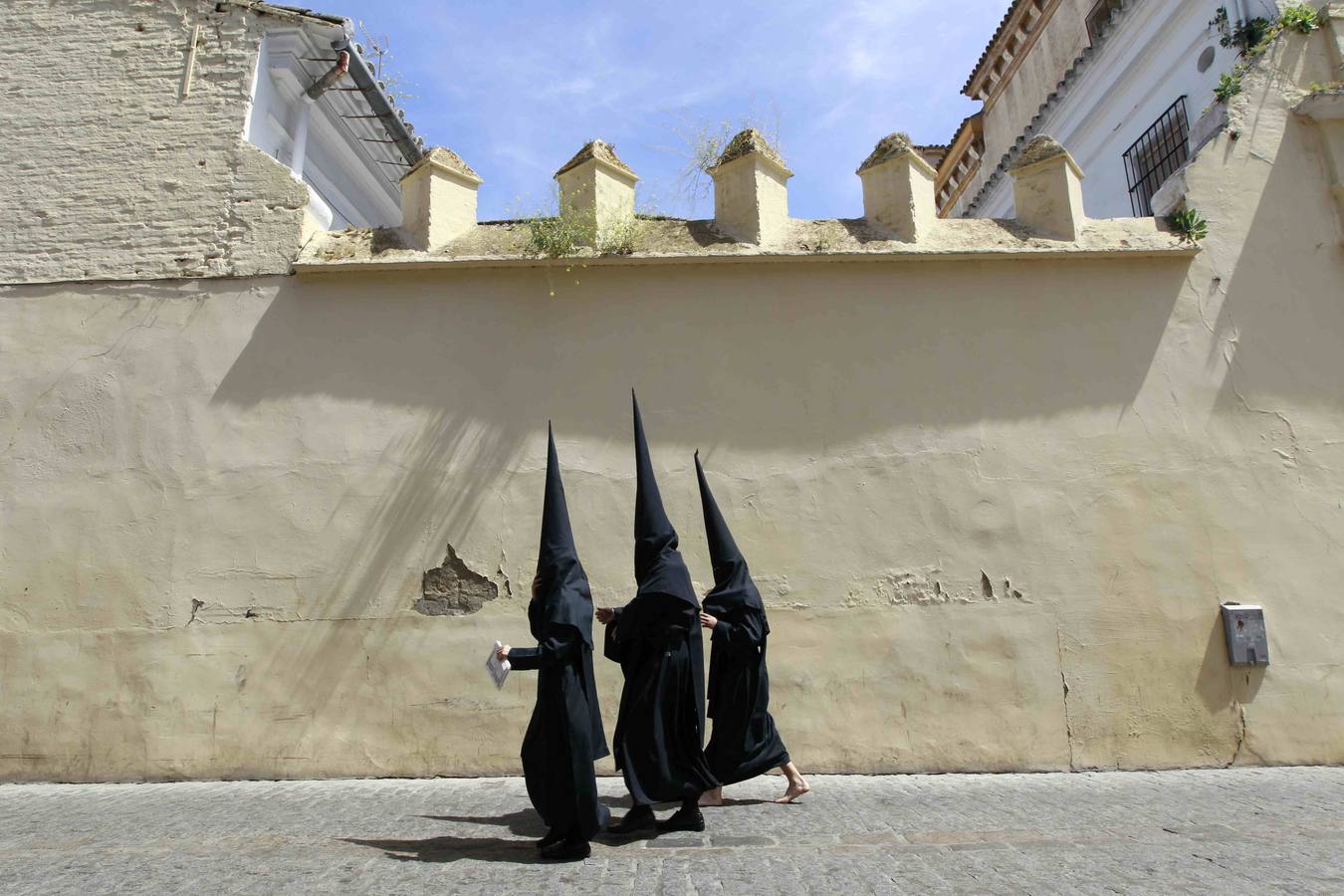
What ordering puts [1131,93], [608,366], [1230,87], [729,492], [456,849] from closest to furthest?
1. [456,849]
2. [729,492]
3. [608,366]
4. [1230,87]
5. [1131,93]

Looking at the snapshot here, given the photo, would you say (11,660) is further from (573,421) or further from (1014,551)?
(1014,551)

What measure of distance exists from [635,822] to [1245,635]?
14.2ft

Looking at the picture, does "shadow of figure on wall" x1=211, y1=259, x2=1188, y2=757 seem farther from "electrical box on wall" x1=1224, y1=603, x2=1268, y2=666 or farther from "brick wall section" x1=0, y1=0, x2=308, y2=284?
"electrical box on wall" x1=1224, y1=603, x2=1268, y2=666

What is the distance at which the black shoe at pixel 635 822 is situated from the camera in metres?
4.38

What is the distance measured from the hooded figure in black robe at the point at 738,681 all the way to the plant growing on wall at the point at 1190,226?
14.2 ft

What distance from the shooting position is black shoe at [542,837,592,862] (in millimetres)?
3922

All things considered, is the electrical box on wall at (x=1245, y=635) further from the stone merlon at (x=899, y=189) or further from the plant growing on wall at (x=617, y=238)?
the plant growing on wall at (x=617, y=238)

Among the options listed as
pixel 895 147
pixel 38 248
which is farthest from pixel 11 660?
pixel 895 147

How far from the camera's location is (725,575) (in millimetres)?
5051

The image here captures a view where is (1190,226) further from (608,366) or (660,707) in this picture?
(660,707)

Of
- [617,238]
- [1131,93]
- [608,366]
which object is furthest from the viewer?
[1131,93]

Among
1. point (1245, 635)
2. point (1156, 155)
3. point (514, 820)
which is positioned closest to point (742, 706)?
point (514, 820)

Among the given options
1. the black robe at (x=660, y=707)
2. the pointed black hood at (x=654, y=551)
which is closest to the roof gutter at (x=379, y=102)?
the pointed black hood at (x=654, y=551)

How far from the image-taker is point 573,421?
623 centimetres
